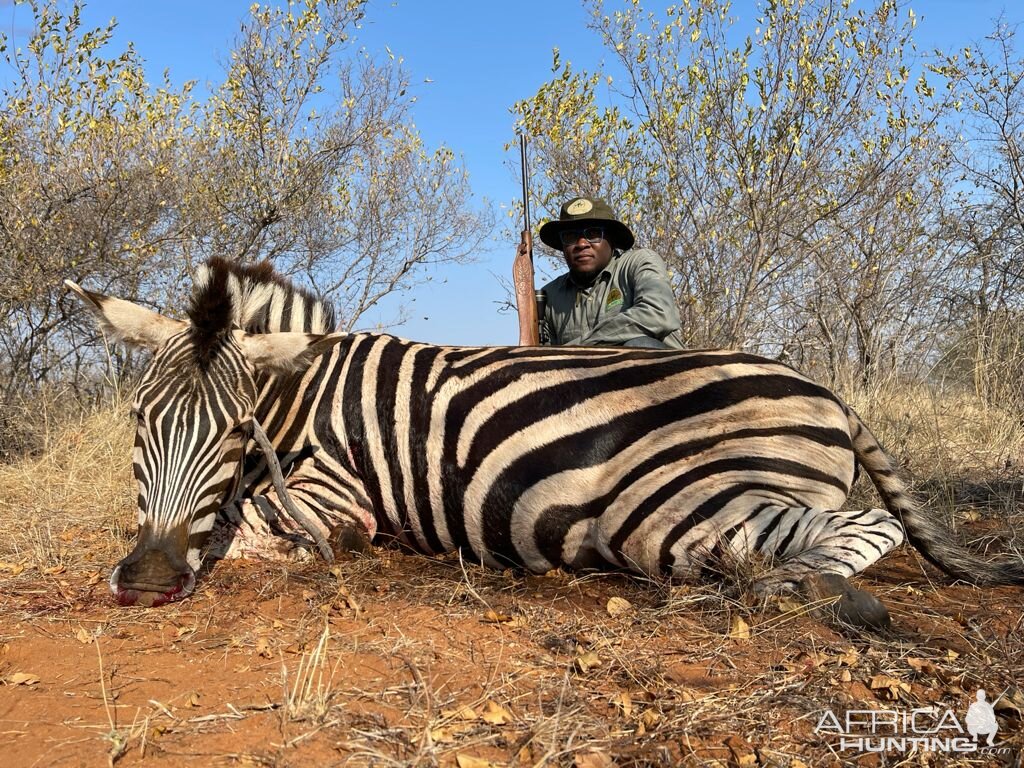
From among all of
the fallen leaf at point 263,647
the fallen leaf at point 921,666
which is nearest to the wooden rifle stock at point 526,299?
the fallen leaf at point 263,647

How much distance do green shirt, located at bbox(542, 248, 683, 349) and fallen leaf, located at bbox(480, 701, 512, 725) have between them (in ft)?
9.42

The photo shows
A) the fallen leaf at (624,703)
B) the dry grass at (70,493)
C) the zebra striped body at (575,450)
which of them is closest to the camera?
the fallen leaf at (624,703)

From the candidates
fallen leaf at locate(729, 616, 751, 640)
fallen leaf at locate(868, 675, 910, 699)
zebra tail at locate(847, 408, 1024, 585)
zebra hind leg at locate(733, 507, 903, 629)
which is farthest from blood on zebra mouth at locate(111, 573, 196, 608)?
zebra tail at locate(847, 408, 1024, 585)

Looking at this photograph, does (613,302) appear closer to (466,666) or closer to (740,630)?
(740,630)

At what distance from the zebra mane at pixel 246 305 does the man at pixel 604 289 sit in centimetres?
190

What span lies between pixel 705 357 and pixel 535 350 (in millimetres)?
800

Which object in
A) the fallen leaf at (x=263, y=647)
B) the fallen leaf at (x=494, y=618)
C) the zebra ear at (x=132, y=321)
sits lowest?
the fallen leaf at (x=263, y=647)

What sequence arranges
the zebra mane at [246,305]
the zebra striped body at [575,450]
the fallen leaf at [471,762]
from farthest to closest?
the zebra mane at [246,305], the zebra striped body at [575,450], the fallen leaf at [471,762]

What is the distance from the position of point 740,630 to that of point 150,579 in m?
2.10

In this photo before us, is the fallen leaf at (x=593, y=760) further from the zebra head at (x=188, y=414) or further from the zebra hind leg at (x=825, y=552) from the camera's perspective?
the zebra head at (x=188, y=414)

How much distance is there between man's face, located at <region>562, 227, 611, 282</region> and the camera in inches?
213

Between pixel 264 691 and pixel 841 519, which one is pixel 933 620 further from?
pixel 264 691

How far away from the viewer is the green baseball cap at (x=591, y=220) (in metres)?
5.31

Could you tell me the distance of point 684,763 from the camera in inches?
65.4
